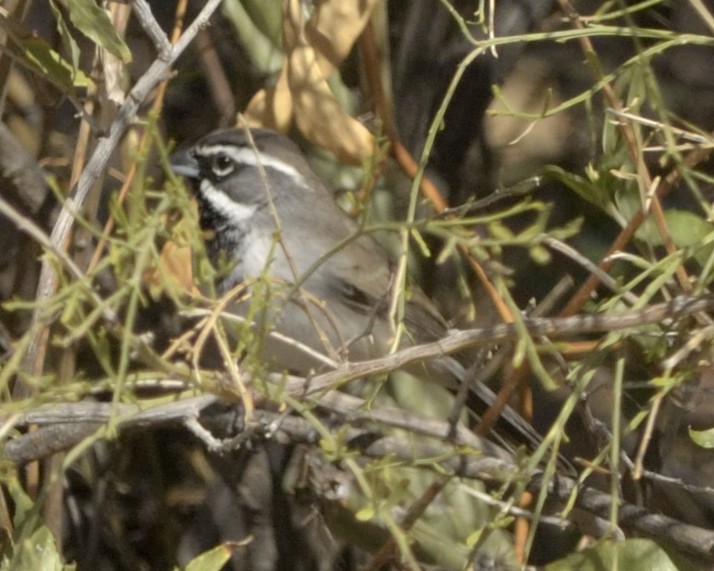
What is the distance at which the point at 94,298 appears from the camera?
1772 millimetres

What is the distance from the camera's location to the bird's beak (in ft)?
11.1

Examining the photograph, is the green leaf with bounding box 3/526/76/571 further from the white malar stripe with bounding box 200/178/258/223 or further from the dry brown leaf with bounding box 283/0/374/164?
the white malar stripe with bounding box 200/178/258/223

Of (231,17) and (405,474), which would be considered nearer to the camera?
(405,474)

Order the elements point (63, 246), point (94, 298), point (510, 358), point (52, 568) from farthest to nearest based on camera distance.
Answer: 1. point (510, 358)
2. point (63, 246)
3. point (52, 568)
4. point (94, 298)

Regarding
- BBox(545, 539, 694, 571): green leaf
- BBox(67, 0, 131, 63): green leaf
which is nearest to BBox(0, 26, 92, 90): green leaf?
BBox(67, 0, 131, 63): green leaf

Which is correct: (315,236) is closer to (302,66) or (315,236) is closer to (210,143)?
(210,143)

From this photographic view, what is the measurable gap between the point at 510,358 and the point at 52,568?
39.1 inches

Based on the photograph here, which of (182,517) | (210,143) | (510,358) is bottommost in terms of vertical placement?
(182,517)

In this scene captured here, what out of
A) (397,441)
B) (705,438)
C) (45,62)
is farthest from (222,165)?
(705,438)

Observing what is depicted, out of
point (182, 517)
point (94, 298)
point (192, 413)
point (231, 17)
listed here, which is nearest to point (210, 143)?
point (231, 17)

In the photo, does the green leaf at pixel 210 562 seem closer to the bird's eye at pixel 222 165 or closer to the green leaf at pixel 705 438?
the green leaf at pixel 705 438

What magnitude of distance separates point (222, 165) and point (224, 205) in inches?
6.1

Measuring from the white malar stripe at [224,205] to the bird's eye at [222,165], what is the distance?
7 centimetres

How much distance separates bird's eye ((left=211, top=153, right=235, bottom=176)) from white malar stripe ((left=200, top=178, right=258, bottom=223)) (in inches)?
2.6
